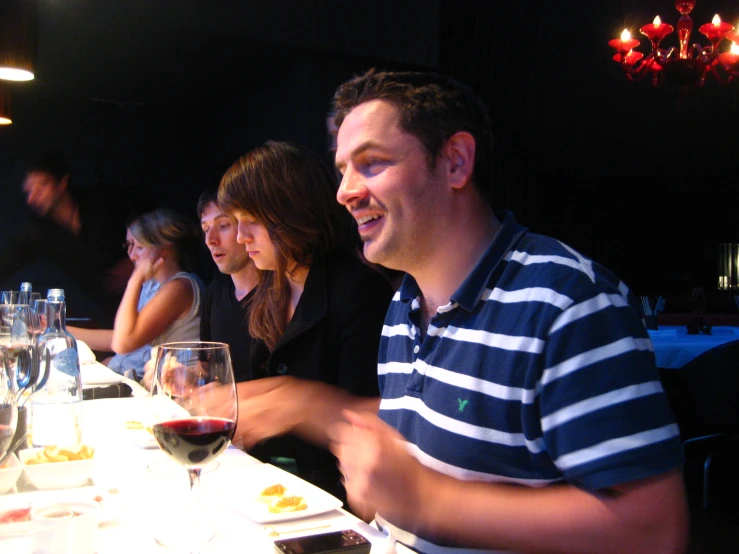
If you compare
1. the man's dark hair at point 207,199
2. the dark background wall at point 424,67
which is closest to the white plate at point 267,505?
the man's dark hair at point 207,199

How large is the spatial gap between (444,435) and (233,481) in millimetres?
448

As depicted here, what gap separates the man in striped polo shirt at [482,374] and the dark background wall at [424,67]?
3791mm

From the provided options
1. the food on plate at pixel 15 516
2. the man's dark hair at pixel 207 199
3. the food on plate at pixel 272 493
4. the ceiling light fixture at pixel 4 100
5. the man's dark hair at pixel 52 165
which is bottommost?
the food on plate at pixel 272 493

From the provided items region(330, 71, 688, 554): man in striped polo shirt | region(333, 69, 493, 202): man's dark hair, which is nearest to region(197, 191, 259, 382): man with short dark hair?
region(330, 71, 688, 554): man in striped polo shirt

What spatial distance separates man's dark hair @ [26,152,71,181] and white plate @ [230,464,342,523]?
17.4 ft

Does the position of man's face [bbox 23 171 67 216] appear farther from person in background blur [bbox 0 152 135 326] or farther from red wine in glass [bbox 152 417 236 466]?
red wine in glass [bbox 152 417 236 466]

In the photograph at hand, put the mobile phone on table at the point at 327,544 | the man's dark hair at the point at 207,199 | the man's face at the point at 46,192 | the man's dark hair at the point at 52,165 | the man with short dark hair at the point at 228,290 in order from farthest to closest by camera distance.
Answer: the man's dark hair at the point at 52,165, the man's face at the point at 46,192, the man's dark hair at the point at 207,199, the man with short dark hair at the point at 228,290, the mobile phone on table at the point at 327,544

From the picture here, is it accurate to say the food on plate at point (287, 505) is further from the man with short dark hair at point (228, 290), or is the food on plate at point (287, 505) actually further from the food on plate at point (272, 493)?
the man with short dark hair at point (228, 290)

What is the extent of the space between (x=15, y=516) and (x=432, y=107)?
1052 mm

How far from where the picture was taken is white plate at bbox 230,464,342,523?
3.93ft

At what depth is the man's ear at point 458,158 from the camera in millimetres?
1470

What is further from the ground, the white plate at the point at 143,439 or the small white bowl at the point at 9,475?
the small white bowl at the point at 9,475

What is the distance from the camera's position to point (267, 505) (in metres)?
1.24

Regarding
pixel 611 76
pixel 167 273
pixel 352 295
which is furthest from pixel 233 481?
pixel 611 76
